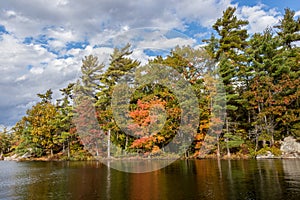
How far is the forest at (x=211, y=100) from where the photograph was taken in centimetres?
2603

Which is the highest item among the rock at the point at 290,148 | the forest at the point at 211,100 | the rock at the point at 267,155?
the forest at the point at 211,100

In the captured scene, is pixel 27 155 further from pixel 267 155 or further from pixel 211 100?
pixel 267 155

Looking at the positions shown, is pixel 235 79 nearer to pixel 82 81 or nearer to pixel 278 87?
pixel 278 87

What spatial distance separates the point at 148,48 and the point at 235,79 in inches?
525

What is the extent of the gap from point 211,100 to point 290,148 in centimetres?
851

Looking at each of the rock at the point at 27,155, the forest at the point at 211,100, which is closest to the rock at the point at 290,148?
the forest at the point at 211,100

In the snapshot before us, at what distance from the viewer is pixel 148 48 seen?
19.6 metres

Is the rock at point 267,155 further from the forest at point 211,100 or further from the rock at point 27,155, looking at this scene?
the rock at point 27,155

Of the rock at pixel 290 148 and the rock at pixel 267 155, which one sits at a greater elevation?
the rock at pixel 290 148

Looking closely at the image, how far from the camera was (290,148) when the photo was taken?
79.3 feet

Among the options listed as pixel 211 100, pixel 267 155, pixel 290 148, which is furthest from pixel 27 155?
pixel 290 148

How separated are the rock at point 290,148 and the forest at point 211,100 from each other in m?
0.59

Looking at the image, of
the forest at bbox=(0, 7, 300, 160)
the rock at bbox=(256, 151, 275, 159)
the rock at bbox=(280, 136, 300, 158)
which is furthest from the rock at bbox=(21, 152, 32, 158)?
the rock at bbox=(280, 136, 300, 158)

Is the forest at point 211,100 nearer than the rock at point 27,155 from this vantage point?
Yes
